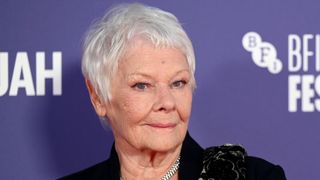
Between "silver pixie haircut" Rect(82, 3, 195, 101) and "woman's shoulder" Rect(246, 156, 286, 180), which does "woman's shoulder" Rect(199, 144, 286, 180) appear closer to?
"woman's shoulder" Rect(246, 156, 286, 180)

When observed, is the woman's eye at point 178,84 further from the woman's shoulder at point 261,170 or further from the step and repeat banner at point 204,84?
the step and repeat banner at point 204,84

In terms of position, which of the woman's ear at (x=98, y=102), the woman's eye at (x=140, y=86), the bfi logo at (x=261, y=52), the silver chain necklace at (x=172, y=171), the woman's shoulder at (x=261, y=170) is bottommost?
the silver chain necklace at (x=172, y=171)

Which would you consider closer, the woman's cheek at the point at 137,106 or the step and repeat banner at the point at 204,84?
the woman's cheek at the point at 137,106

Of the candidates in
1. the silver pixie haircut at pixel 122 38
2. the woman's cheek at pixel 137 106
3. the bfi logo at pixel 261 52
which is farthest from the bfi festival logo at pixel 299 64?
Result: the woman's cheek at pixel 137 106

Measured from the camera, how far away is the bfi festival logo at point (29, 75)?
194cm

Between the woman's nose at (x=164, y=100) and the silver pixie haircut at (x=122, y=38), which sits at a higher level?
the silver pixie haircut at (x=122, y=38)

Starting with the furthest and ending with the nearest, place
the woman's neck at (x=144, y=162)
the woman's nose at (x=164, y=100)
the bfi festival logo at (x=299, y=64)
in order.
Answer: the bfi festival logo at (x=299, y=64) < the woman's neck at (x=144, y=162) < the woman's nose at (x=164, y=100)

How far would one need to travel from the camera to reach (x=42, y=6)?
1973 millimetres

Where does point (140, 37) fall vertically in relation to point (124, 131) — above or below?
above

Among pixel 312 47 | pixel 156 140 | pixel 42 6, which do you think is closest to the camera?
pixel 156 140

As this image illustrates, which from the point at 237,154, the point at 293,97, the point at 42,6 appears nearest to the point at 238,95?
the point at 293,97

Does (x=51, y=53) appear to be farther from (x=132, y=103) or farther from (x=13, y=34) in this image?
(x=132, y=103)

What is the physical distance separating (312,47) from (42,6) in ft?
2.31

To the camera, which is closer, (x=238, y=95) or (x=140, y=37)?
(x=140, y=37)
